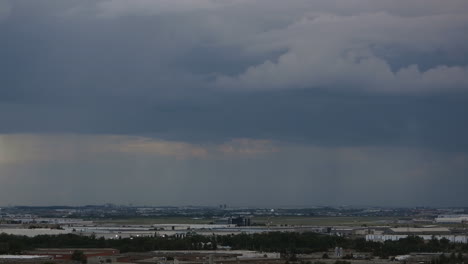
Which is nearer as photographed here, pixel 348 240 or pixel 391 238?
pixel 348 240

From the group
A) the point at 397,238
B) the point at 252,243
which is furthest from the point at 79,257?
the point at 397,238

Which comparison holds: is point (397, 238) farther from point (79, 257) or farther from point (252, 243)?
point (79, 257)

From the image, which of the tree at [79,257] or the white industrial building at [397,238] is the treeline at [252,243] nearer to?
the white industrial building at [397,238]

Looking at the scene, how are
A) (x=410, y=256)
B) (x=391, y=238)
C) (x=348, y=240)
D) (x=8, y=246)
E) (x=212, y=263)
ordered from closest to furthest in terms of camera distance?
(x=212, y=263) → (x=410, y=256) → (x=8, y=246) → (x=348, y=240) → (x=391, y=238)

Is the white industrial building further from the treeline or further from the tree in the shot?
the tree

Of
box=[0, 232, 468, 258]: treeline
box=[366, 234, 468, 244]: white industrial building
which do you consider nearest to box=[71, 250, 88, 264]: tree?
box=[0, 232, 468, 258]: treeline

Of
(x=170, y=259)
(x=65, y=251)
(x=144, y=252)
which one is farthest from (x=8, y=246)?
(x=170, y=259)

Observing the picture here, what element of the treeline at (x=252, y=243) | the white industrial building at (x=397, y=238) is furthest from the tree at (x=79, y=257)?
the white industrial building at (x=397, y=238)

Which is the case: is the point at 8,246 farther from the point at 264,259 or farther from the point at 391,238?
the point at 391,238
